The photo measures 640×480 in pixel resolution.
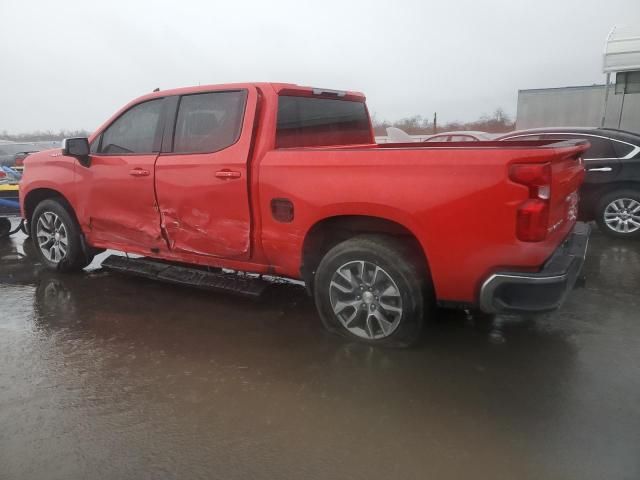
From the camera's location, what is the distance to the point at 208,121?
4043 mm

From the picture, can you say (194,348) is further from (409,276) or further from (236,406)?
(409,276)

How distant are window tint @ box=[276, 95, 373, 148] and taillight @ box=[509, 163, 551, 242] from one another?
1.85 m

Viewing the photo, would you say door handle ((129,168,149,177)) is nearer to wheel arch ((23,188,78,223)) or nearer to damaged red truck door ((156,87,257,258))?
damaged red truck door ((156,87,257,258))

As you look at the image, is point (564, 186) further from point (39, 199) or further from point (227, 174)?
point (39, 199)

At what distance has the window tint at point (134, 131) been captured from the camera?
173 inches

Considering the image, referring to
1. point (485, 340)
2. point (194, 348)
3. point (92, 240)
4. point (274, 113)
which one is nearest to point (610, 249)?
point (485, 340)

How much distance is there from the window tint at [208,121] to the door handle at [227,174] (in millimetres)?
216

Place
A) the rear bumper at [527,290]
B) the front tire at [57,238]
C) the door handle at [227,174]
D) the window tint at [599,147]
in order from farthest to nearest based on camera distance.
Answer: the window tint at [599,147]
the front tire at [57,238]
the door handle at [227,174]
the rear bumper at [527,290]

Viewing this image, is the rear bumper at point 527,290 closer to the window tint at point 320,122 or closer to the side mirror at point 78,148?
the window tint at point 320,122

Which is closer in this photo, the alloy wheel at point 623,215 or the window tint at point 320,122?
the window tint at point 320,122

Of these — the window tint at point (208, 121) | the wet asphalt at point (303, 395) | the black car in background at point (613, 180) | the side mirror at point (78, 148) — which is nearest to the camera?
the wet asphalt at point (303, 395)

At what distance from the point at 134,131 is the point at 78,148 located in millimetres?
610

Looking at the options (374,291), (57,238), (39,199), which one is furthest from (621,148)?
(39,199)

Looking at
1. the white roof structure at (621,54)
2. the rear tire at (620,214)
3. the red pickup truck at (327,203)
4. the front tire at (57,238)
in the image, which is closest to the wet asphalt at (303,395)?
the red pickup truck at (327,203)
